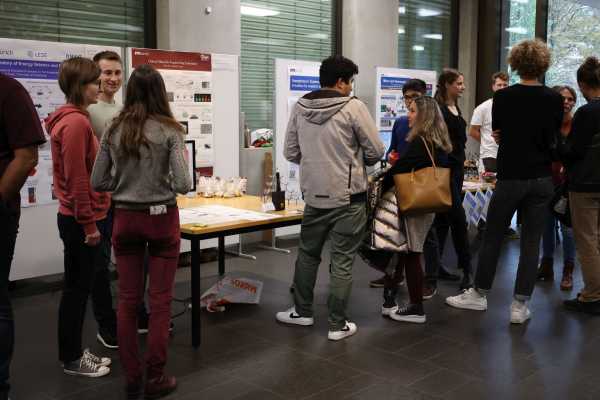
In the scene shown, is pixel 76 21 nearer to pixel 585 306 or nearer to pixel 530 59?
pixel 530 59

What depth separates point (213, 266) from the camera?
5625 mm

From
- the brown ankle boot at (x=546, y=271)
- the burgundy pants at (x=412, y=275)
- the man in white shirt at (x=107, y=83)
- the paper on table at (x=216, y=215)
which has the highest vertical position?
the man in white shirt at (x=107, y=83)

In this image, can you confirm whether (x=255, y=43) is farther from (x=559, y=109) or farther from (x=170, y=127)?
(x=170, y=127)

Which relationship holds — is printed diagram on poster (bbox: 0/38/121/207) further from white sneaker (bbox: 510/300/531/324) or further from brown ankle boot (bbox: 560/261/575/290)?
brown ankle boot (bbox: 560/261/575/290)

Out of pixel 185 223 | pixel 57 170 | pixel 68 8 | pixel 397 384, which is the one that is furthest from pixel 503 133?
pixel 68 8

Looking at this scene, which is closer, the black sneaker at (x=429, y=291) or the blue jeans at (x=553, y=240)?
the black sneaker at (x=429, y=291)

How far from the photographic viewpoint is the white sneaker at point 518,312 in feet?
13.0

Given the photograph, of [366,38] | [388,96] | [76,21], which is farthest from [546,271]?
[76,21]

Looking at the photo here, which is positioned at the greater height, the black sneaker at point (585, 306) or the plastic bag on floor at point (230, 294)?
the plastic bag on floor at point (230, 294)

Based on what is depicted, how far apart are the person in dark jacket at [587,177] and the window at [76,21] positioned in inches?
149

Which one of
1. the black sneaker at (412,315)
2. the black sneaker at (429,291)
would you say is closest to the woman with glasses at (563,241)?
the black sneaker at (429,291)

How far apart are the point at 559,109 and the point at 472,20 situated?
19.2 feet

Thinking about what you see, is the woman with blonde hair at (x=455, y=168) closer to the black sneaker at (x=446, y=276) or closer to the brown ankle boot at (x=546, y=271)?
the black sneaker at (x=446, y=276)

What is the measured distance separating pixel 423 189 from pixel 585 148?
3.57 feet
